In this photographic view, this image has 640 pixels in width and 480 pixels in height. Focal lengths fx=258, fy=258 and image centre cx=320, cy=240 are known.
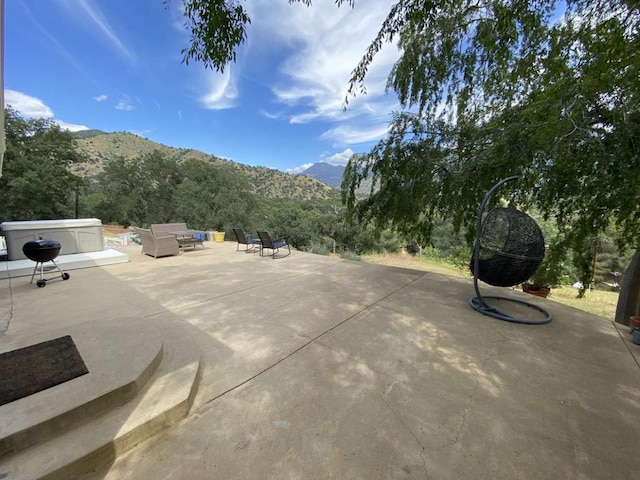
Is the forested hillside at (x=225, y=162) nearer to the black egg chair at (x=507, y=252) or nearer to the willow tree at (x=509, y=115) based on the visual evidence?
the willow tree at (x=509, y=115)

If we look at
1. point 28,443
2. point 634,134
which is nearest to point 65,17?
point 28,443

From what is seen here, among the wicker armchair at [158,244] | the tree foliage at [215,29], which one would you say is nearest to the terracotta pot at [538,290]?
the tree foliage at [215,29]

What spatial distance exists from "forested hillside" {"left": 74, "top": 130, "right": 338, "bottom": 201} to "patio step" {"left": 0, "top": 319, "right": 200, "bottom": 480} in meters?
39.2

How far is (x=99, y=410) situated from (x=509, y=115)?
5.66 meters

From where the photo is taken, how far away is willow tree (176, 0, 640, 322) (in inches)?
94.5

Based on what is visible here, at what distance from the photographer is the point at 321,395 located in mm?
1903

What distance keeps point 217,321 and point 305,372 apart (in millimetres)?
1415

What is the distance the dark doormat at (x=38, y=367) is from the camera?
1.62m

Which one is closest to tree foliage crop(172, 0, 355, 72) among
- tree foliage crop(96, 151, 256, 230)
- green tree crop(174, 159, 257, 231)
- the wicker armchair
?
the wicker armchair

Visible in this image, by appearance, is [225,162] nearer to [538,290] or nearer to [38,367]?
[538,290]

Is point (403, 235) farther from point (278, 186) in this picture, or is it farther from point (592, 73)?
point (278, 186)

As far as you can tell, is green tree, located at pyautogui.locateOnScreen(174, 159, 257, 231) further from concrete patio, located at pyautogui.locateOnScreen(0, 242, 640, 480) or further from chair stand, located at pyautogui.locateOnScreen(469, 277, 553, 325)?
chair stand, located at pyautogui.locateOnScreen(469, 277, 553, 325)

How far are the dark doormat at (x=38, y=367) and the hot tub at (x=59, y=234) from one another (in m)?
4.90

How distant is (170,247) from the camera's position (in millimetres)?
6734
